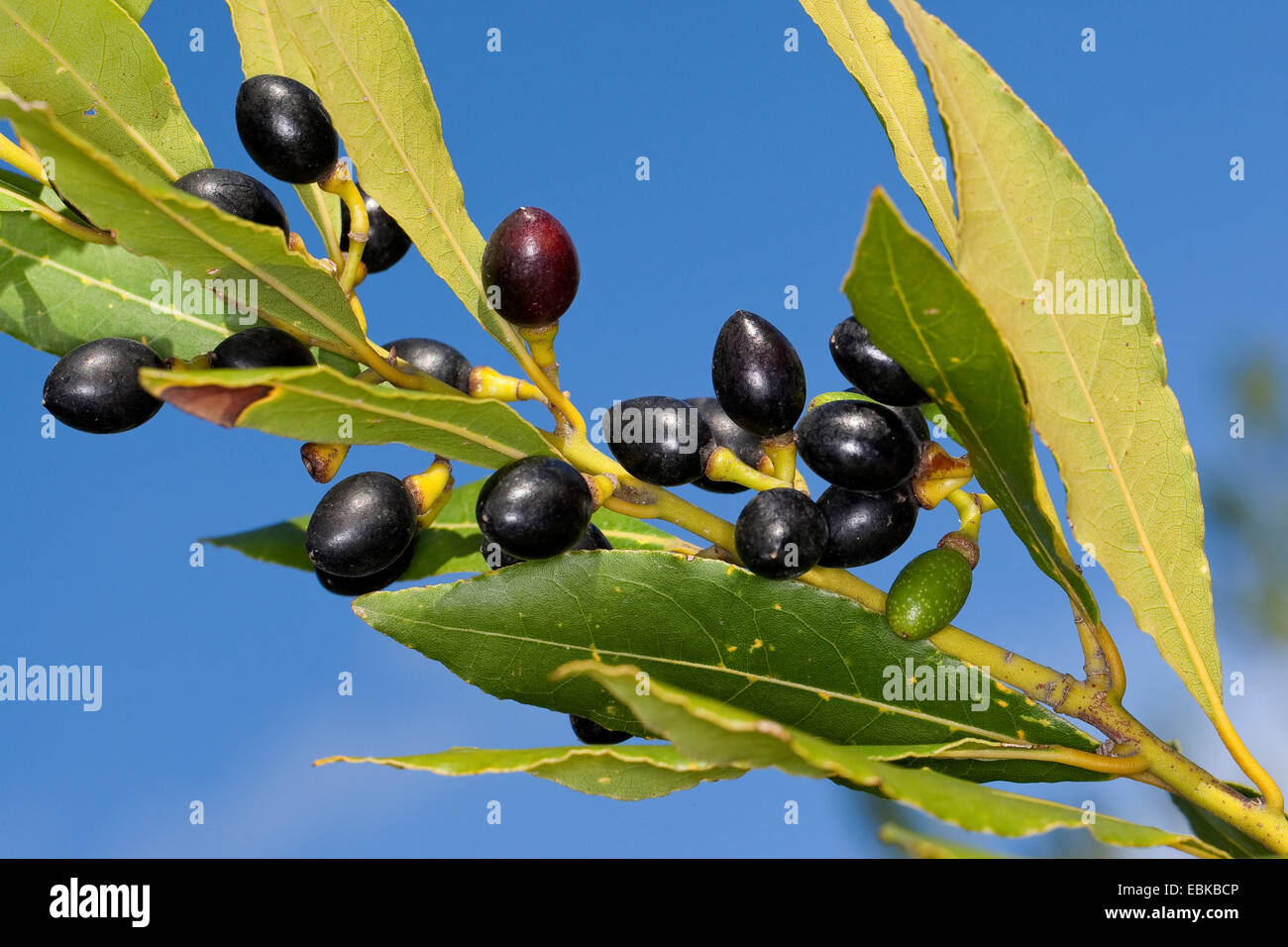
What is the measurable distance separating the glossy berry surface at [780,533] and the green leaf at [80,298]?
0.71 metres

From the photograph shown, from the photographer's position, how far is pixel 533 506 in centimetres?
118

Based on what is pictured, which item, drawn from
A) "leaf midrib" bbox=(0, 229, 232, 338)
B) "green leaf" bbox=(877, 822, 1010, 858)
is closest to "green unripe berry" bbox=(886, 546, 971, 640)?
"green leaf" bbox=(877, 822, 1010, 858)

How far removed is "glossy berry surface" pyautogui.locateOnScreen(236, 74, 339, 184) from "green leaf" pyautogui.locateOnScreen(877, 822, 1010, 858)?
1001 millimetres

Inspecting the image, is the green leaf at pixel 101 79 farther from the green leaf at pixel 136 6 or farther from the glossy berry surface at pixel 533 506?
the glossy berry surface at pixel 533 506

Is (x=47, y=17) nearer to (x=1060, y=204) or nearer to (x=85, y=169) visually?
(x=85, y=169)

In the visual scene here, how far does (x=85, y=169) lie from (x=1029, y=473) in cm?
97

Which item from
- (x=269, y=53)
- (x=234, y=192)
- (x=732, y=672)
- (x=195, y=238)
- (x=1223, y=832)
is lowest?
(x=1223, y=832)

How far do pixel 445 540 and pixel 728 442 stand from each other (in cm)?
57

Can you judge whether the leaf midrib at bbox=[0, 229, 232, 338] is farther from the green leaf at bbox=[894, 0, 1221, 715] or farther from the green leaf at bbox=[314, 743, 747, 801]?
the green leaf at bbox=[894, 0, 1221, 715]

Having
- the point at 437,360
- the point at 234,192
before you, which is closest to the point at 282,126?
the point at 234,192

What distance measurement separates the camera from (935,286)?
3.53 ft

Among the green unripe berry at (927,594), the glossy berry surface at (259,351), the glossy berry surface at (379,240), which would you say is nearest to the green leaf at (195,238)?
the glossy berry surface at (259,351)

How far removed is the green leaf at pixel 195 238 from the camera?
993 mm

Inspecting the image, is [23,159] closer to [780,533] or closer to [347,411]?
[347,411]
